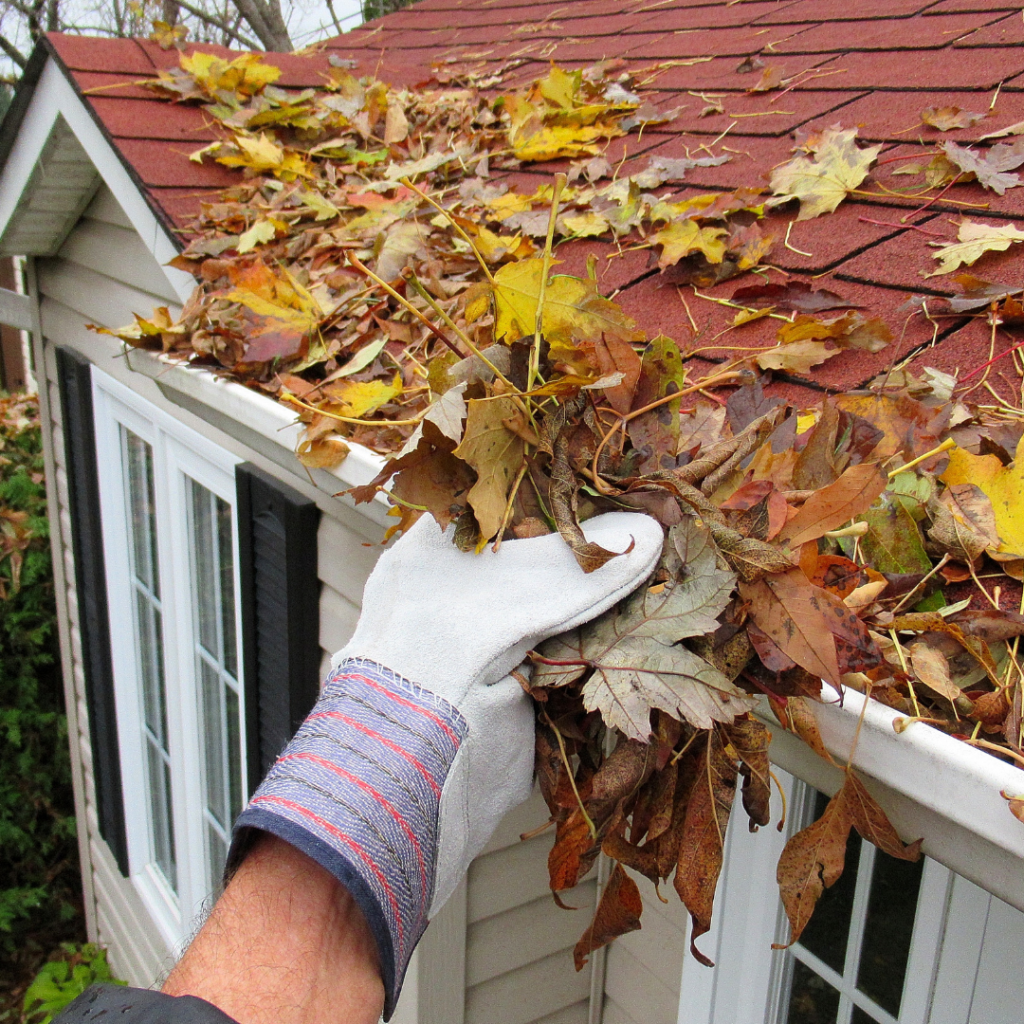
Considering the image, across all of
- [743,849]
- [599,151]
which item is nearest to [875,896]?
[743,849]

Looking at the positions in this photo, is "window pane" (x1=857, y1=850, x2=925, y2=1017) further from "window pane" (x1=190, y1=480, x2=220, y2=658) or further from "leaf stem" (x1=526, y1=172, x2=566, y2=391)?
Result: "window pane" (x1=190, y1=480, x2=220, y2=658)

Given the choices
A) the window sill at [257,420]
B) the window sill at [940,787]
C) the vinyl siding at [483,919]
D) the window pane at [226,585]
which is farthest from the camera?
the window pane at [226,585]

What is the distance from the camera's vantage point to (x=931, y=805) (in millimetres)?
813

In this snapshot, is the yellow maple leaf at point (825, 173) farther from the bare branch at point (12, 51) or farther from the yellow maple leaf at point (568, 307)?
the bare branch at point (12, 51)

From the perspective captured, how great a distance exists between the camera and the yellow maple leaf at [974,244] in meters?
1.45

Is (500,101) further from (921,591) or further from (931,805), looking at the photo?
(931,805)

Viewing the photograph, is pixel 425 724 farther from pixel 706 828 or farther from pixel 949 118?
pixel 949 118

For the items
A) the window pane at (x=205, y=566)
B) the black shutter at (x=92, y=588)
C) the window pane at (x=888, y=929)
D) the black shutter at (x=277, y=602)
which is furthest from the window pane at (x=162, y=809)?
the window pane at (x=888, y=929)

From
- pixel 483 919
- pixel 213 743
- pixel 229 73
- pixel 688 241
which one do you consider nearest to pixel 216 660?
pixel 213 743

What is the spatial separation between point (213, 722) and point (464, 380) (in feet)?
9.83

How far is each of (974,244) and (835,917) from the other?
1.27 metres

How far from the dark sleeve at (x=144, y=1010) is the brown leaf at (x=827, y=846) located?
55 centimetres

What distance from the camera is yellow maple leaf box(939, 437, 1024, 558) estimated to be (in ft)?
3.20

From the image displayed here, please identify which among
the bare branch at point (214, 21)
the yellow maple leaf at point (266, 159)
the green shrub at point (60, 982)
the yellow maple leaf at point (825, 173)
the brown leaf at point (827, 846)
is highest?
the bare branch at point (214, 21)
